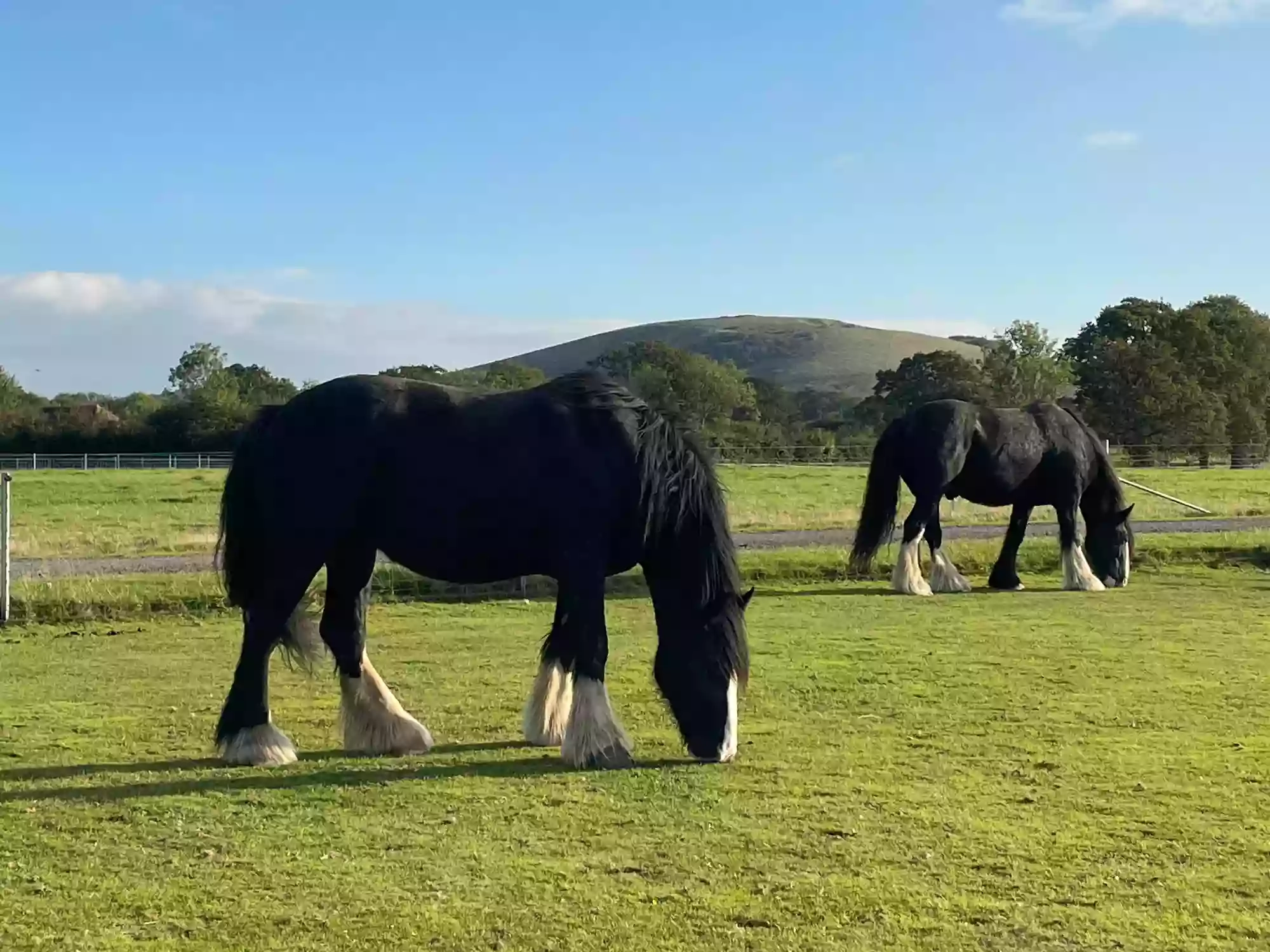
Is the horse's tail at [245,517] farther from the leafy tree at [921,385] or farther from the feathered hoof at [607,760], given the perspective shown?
the leafy tree at [921,385]

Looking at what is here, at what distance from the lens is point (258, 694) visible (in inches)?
259

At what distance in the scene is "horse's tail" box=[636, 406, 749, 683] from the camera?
6637 millimetres

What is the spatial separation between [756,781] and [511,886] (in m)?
1.90

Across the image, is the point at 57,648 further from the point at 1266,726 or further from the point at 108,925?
the point at 1266,726

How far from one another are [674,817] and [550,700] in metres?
1.76

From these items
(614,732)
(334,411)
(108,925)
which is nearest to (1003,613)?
(614,732)

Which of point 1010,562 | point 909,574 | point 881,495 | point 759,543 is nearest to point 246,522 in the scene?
point 881,495

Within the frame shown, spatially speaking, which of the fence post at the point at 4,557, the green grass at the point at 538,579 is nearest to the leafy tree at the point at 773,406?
the green grass at the point at 538,579

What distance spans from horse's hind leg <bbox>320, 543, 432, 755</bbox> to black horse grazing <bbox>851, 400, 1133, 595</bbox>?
29.1 ft

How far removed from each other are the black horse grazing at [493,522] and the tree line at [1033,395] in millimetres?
45700

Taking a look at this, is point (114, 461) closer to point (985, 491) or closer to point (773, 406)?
point (773, 406)

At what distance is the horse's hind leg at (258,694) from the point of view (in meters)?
6.46

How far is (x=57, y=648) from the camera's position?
10578 mm

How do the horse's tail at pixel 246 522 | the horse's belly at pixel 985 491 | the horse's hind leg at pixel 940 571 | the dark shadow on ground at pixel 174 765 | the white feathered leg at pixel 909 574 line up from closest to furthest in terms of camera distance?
the dark shadow on ground at pixel 174 765 < the horse's tail at pixel 246 522 < the white feathered leg at pixel 909 574 < the horse's hind leg at pixel 940 571 < the horse's belly at pixel 985 491
